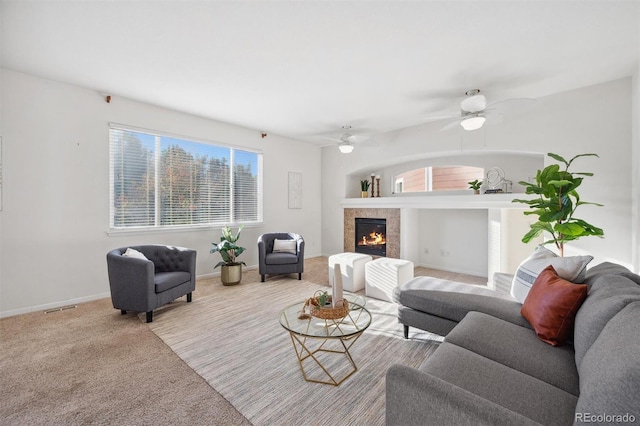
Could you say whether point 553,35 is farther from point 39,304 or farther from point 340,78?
point 39,304

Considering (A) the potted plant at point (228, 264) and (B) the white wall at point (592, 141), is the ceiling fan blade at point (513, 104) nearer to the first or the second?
(B) the white wall at point (592, 141)

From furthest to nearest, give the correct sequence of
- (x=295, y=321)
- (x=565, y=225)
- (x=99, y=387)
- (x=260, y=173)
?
(x=260, y=173) < (x=565, y=225) < (x=295, y=321) < (x=99, y=387)

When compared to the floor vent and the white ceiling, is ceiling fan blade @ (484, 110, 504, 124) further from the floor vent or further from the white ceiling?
the floor vent

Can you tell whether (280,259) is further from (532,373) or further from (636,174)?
(636,174)

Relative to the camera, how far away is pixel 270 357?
234 cm

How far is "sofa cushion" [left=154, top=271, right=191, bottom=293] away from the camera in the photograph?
312cm

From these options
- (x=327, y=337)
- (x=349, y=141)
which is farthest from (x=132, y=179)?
(x=327, y=337)

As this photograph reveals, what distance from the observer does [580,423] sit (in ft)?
2.84

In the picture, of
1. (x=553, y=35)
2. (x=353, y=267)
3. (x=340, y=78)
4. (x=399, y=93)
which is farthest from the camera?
(x=353, y=267)

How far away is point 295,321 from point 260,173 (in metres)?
4.13

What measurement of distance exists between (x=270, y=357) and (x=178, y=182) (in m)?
3.43

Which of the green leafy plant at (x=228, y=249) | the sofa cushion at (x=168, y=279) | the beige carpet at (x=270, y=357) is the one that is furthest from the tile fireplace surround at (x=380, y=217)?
the sofa cushion at (x=168, y=279)

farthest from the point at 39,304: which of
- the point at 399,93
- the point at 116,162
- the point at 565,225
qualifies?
the point at 565,225

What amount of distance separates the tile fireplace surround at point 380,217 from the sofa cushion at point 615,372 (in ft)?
14.9
